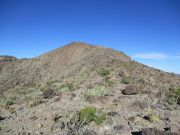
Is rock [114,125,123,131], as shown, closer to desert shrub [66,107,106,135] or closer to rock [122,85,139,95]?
desert shrub [66,107,106,135]

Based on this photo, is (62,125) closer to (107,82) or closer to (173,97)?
(107,82)

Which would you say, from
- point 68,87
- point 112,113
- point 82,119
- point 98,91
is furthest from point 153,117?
point 68,87

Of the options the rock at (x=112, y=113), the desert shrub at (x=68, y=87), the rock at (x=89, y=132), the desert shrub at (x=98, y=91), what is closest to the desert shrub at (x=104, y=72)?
the desert shrub at (x=68, y=87)

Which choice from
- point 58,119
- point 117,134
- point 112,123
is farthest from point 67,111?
point 117,134

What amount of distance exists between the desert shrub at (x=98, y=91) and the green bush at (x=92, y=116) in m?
4.42

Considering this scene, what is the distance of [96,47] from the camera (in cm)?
5003

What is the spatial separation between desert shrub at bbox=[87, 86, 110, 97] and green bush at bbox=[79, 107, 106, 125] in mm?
4424

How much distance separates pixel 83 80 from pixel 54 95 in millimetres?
4819

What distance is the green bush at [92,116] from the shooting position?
57.1 ft

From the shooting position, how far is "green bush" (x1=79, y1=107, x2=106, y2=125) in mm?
17406

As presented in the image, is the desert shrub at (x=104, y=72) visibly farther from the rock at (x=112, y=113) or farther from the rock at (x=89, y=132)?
the rock at (x=89, y=132)

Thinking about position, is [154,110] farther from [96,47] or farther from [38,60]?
[38,60]

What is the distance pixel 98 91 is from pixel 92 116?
6.11 m

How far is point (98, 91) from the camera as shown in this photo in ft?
78.1
